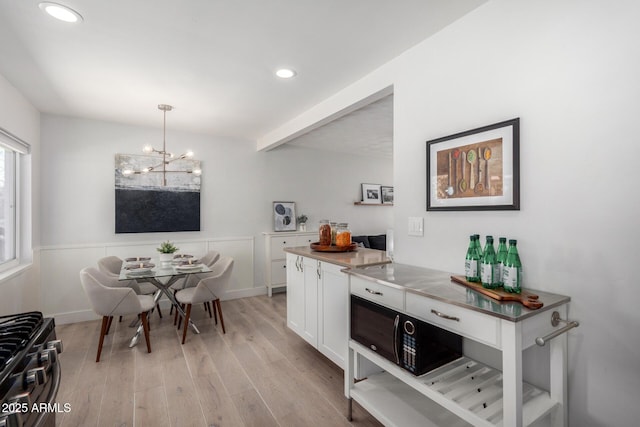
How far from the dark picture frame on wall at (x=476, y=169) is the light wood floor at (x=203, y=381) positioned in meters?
1.50

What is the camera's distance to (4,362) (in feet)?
2.87

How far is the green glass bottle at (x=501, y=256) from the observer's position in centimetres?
148

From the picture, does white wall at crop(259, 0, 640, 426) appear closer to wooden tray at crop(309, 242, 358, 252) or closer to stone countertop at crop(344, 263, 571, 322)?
stone countertop at crop(344, 263, 571, 322)

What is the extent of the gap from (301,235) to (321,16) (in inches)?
139

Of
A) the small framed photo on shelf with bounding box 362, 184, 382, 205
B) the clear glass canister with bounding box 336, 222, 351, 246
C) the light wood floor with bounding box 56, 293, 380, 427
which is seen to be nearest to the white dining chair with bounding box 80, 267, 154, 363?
the light wood floor with bounding box 56, 293, 380, 427

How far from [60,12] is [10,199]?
2388 mm

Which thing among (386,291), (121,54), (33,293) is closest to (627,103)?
(386,291)

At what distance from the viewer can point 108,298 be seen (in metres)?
2.77

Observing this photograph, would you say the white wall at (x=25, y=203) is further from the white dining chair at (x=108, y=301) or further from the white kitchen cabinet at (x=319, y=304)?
the white kitchen cabinet at (x=319, y=304)

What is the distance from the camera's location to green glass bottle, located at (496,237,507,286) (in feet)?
4.86

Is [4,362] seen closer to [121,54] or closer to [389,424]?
[389,424]

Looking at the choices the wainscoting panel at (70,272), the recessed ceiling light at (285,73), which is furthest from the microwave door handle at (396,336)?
the wainscoting panel at (70,272)

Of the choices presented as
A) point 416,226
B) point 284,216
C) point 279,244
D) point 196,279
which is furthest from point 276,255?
point 416,226

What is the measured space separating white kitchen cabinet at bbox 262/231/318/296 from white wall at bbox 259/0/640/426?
3314 mm
